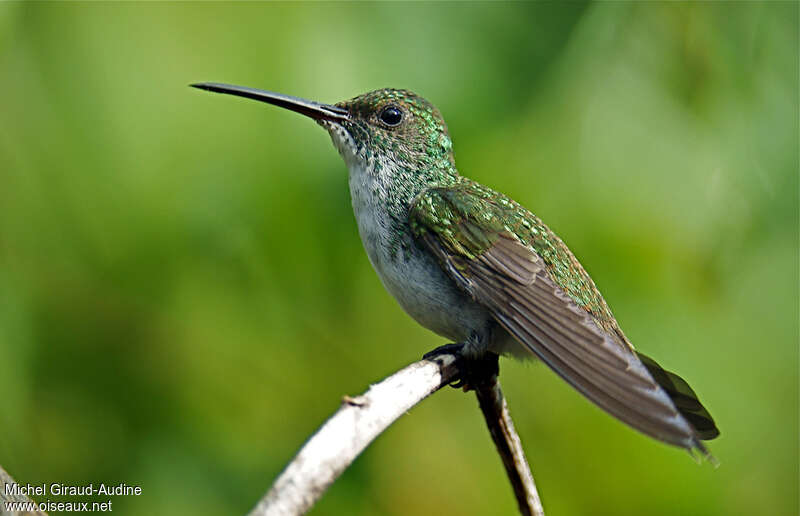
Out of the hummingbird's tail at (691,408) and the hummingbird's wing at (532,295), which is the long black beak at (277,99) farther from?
the hummingbird's tail at (691,408)

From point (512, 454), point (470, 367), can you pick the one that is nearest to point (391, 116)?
point (470, 367)

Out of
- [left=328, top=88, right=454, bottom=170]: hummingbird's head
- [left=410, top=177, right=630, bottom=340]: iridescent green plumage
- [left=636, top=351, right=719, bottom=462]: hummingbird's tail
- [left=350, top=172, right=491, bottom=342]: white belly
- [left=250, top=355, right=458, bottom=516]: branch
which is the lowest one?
[left=250, top=355, right=458, bottom=516]: branch

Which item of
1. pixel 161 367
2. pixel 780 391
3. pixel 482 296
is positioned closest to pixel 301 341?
pixel 161 367

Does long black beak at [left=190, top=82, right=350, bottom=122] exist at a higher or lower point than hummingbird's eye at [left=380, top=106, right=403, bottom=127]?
lower

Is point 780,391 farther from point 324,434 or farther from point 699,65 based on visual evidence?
point 324,434

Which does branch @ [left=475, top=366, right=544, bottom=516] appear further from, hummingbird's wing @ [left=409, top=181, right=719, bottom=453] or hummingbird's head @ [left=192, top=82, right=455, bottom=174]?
hummingbird's head @ [left=192, top=82, right=455, bottom=174]

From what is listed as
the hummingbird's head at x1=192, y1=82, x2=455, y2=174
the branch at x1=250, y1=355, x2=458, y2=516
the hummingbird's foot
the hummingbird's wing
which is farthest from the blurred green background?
the branch at x1=250, y1=355, x2=458, y2=516

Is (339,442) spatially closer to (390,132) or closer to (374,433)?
(374,433)
